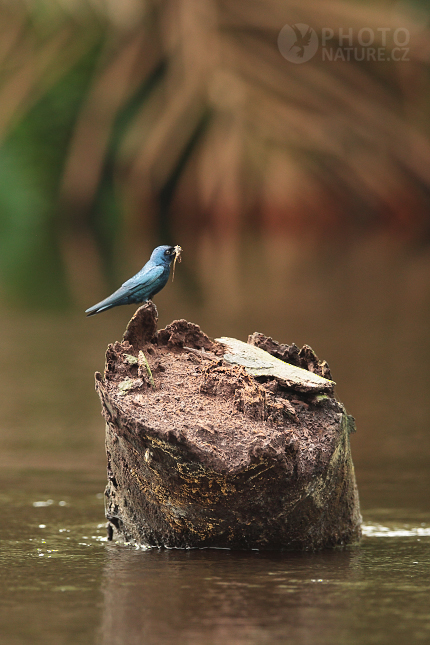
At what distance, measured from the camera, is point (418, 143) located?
59.9 ft

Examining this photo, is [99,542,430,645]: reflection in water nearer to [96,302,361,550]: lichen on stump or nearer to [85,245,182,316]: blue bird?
[96,302,361,550]: lichen on stump

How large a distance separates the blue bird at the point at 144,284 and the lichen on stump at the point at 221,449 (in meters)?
0.20

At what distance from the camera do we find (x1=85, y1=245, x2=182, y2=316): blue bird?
3039 mm

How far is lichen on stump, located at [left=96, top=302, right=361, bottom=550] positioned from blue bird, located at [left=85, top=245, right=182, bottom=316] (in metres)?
0.20

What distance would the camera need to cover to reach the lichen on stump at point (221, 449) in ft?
8.05

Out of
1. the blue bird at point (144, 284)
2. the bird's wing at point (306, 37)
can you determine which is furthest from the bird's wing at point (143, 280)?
the bird's wing at point (306, 37)

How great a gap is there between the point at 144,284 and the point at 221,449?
79 centimetres

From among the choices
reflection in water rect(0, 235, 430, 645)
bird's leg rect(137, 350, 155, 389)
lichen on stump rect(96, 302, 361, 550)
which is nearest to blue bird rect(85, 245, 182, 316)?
lichen on stump rect(96, 302, 361, 550)

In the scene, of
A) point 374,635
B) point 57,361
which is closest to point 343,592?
point 374,635

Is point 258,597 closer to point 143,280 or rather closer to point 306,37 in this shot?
point 143,280

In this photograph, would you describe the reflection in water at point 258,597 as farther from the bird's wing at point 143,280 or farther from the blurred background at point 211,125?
the blurred background at point 211,125

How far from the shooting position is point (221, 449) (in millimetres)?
2445

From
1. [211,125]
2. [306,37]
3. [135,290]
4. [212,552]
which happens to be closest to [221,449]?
[212,552]

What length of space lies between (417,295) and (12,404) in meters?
4.94
